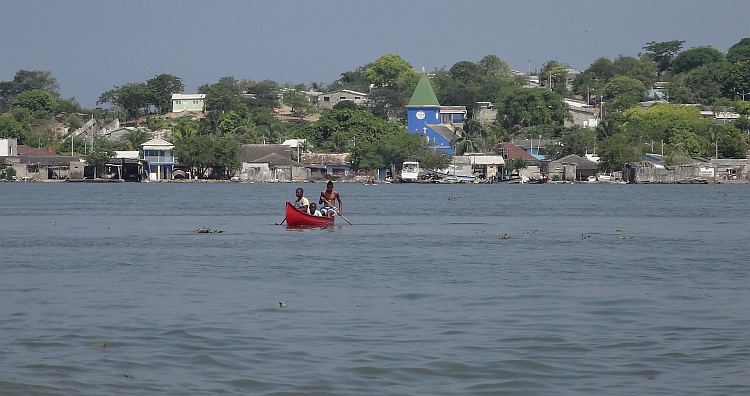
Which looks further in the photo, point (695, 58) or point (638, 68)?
point (638, 68)

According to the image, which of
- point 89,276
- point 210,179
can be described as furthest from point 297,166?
point 89,276

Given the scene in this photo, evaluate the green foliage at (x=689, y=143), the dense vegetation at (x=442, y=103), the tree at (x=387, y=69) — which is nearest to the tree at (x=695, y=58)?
the dense vegetation at (x=442, y=103)

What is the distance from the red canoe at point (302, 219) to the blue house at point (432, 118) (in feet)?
226

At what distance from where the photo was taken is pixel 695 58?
13125 cm

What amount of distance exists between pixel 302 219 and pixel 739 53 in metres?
115

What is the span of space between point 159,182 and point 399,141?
2129 cm

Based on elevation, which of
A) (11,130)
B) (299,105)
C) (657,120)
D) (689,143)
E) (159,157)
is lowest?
(159,157)

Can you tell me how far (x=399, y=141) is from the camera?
90.9 metres

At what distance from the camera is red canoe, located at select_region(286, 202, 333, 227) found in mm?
28469

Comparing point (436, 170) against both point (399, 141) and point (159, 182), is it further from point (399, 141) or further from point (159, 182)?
point (159, 182)

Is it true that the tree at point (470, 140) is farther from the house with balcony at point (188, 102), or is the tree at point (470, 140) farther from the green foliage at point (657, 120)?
the house with balcony at point (188, 102)

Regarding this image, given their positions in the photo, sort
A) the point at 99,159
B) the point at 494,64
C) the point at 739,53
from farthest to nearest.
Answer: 1. the point at 494,64
2. the point at 739,53
3. the point at 99,159

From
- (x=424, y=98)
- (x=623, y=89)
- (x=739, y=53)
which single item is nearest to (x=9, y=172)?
(x=424, y=98)

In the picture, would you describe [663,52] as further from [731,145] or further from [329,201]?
[329,201]
